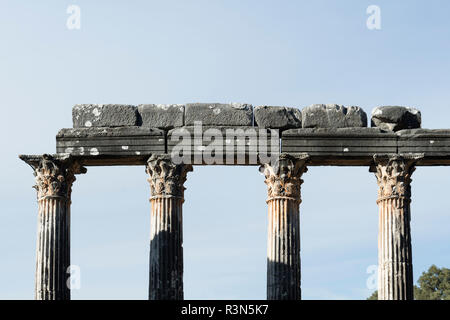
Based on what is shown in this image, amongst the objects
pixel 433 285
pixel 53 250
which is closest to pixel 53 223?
pixel 53 250

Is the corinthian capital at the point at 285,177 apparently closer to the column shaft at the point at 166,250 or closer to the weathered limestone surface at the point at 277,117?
the weathered limestone surface at the point at 277,117

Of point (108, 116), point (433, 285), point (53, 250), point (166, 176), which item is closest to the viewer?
point (53, 250)

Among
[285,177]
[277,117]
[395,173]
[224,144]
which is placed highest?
[277,117]

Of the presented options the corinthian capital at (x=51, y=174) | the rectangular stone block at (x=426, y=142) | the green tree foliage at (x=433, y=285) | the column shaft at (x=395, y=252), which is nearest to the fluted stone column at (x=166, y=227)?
the corinthian capital at (x=51, y=174)

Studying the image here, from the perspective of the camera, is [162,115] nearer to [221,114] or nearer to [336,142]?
[221,114]

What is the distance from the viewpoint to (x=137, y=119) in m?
38.2

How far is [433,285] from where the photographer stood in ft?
235

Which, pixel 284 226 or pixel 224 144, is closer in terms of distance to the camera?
pixel 284 226

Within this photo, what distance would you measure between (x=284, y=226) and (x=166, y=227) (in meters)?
3.47

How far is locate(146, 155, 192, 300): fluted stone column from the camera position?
36.5 metres

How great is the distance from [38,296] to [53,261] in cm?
110

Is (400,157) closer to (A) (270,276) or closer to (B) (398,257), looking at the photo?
(B) (398,257)
